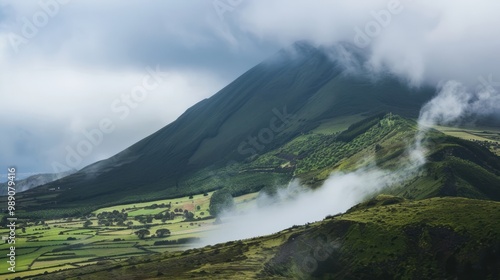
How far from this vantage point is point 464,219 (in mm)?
164125

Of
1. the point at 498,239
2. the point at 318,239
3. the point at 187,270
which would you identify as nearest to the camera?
the point at 498,239

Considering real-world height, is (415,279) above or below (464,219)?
below

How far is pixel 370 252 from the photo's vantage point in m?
166

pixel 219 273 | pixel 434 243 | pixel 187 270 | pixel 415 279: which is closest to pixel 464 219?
pixel 434 243

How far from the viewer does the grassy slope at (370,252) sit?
493 feet

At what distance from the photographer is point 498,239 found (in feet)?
479

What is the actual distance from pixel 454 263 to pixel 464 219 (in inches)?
827

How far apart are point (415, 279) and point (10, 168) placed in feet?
383

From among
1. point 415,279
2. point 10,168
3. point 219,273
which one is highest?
point 10,168

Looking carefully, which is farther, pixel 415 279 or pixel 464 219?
pixel 464 219

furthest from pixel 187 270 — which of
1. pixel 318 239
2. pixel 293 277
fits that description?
pixel 318 239

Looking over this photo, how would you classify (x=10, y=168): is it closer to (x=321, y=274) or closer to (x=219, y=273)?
(x=219, y=273)

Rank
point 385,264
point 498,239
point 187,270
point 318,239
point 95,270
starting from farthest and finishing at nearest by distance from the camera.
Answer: point 95,270 → point 318,239 → point 187,270 → point 385,264 → point 498,239

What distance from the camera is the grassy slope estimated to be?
15025 centimetres
